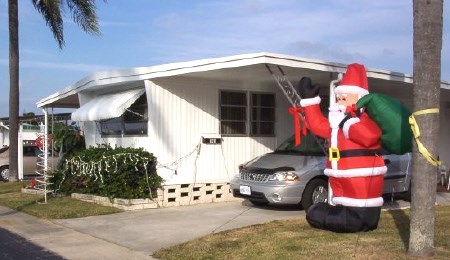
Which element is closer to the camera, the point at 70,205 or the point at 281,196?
the point at 281,196

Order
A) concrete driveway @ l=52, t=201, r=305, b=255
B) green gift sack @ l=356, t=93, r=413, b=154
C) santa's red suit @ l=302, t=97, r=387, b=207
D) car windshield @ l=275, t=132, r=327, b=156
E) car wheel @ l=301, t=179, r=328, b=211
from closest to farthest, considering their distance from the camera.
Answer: green gift sack @ l=356, t=93, r=413, b=154 → santa's red suit @ l=302, t=97, r=387, b=207 → concrete driveway @ l=52, t=201, r=305, b=255 → car wheel @ l=301, t=179, r=328, b=211 → car windshield @ l=275, t=132, r=327, b=156

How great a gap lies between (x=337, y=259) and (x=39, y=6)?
1612 cm

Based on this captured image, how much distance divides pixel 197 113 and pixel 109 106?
1.96 metres

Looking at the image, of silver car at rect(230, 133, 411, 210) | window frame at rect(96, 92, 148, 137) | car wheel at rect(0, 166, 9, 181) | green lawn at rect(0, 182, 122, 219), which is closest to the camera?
silver car at rect(230, 133, 411, 210)

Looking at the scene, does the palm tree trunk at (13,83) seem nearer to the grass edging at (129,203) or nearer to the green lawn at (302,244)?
the grass edging at (129,203)

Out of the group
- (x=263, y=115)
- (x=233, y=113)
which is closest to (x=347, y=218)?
(x=233, y=113)

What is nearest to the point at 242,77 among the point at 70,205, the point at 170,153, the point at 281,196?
the point at 170,153

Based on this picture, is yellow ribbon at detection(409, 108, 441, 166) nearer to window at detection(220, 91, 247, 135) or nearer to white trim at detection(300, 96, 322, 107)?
white trim at detection(300, 96, 322, 107)

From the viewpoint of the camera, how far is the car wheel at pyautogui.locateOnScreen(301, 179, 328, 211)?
10.9 metres

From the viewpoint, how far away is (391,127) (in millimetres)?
7121

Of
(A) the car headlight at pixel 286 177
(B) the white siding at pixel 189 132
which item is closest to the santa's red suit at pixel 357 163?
(A) the car headlight at pixel 286 177

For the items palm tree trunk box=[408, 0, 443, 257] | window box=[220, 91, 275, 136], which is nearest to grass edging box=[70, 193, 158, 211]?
window box=[220, 91, 275, 136]

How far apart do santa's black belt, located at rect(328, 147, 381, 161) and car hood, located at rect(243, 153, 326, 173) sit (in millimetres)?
3080

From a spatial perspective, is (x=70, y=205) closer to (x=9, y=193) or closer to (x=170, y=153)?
(x=170, y=153)
